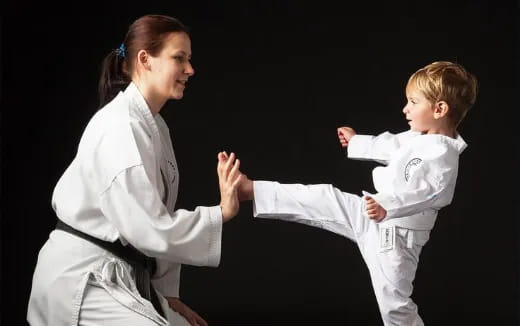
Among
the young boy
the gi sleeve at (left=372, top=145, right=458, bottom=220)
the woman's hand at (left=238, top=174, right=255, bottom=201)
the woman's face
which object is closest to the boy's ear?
the young boy

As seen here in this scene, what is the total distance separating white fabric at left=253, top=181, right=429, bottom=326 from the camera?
3465 mm

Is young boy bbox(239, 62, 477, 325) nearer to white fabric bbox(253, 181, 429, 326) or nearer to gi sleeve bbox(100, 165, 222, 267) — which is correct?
white fabric bbox(253, 181, 429, 326)

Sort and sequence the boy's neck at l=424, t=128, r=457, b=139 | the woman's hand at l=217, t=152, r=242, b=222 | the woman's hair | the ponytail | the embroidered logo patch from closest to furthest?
1. the woman's hand at l=217, t=152, r=242, b=222
2. the woman's hair
3. the ponytail
4. the embroidered logo patch
5. the boy's neck at l=424, t=128, r=457, b=139

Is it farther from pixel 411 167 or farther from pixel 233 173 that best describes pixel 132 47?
pixel 411 167

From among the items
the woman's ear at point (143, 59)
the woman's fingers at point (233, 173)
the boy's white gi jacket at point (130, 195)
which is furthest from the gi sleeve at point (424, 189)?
the woman's ear at point (143, 59)

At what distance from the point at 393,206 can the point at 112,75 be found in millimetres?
1049

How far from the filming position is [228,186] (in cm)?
322

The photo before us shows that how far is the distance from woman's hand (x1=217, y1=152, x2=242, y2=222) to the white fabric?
20cm

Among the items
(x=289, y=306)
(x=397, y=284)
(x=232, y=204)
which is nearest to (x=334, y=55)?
(x=289, y=306)

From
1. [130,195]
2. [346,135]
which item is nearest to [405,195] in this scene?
[346,135]

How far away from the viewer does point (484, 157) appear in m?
5.07

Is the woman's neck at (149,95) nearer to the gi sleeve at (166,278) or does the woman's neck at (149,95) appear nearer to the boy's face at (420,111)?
the gi sleeve at (166,278)

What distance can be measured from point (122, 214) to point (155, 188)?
0.42 feet

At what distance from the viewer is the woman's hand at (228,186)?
3.20 metres
